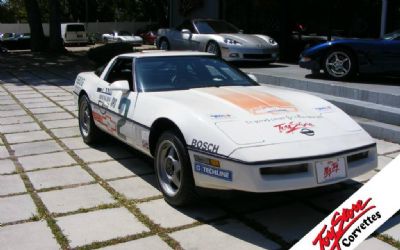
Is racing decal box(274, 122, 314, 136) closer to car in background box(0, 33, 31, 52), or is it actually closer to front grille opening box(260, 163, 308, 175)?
front grille opening box(260, 163, 308, 175)

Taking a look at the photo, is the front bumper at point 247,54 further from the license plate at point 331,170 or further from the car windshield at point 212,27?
the license plate at point 331,170

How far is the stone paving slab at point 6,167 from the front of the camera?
16.6 ft

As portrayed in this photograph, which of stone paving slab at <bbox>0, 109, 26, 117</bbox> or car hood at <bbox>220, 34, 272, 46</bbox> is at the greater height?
car hood at <bbox>220, 34, 272, 46</bbox>

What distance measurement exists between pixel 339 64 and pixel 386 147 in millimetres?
2969

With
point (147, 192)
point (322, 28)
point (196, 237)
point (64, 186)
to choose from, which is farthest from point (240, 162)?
point (322, 28)

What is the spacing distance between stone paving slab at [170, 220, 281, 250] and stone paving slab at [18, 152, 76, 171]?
7.62ft

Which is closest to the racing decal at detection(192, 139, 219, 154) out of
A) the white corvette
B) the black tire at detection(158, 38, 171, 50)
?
the white corvette

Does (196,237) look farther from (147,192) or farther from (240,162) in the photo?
(147,192)

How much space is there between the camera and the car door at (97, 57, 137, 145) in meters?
4.69

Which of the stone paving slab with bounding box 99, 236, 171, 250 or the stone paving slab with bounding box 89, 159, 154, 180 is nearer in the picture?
the stone paving slab with bounding box 99, 236, 171, 250

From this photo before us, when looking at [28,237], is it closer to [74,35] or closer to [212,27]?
[212,27]

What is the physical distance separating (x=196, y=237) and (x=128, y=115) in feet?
5.53

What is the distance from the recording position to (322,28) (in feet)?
47.6

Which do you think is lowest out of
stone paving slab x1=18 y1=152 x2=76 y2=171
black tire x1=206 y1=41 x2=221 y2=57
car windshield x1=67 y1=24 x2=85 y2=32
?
stone paving slab x1=18 y1=152 x2=76 y2=171
